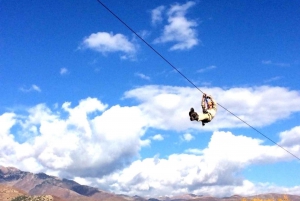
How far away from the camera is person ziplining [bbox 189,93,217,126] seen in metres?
21.1

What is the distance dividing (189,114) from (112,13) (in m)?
10.5

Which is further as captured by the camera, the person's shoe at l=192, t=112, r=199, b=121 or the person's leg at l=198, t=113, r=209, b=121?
the person's leg at l=198, t=113, r=209, b=121

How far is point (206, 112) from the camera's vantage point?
877 inches

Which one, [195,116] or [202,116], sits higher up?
[202,116]

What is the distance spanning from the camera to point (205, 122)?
22.4 meters

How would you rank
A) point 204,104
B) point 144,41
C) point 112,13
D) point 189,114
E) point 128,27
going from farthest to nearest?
point 204,104 → point 189,114 → point 144,41 → point 128,27 → point 112,13

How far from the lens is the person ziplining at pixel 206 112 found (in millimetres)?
21141

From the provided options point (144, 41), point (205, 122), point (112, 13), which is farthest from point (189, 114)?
point (112, 13)

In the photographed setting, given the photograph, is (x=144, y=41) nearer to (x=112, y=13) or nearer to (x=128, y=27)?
(x=128, y=27)

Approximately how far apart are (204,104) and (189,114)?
2172 millimetres

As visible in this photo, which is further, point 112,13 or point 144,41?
point 144,41

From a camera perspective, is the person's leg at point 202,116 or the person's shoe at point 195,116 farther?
the person's leg at point 202,116

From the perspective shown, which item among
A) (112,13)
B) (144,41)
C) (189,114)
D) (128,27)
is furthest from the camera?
(189,114)

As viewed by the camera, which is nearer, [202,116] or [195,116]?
[195,116]
